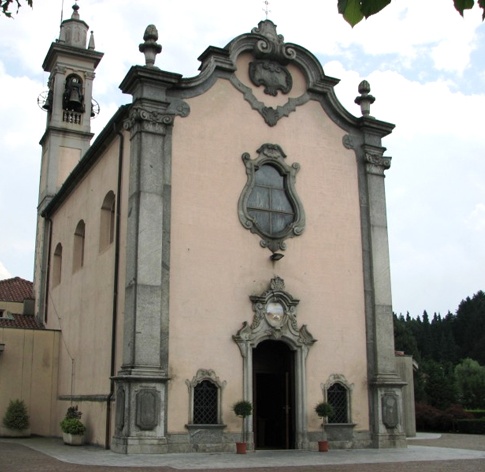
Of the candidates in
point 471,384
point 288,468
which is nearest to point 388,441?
point 288,468

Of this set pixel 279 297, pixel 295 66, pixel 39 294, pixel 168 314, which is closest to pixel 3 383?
pixel 39 294

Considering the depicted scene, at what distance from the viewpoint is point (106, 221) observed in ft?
62.4

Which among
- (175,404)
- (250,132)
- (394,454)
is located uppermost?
(250,132)

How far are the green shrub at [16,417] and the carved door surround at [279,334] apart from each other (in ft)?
29.4

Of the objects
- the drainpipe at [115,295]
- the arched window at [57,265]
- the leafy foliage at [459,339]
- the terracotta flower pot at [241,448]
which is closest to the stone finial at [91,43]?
the arched window at [57,265]

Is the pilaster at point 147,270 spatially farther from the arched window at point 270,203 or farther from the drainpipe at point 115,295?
the arched window at point 270,203

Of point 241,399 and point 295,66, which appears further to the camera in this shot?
point 295,66

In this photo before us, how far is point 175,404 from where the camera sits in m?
15.2

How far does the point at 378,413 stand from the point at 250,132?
815 cm

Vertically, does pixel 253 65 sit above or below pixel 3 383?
above

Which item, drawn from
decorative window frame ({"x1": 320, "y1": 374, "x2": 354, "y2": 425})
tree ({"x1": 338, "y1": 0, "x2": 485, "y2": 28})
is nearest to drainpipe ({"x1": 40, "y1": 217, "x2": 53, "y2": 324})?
decorative window frame ({"x1": 320, "y1": 374, "x2": 354, "y2": 425})

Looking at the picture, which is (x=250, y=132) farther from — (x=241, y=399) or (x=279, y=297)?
(x=241, y=399)

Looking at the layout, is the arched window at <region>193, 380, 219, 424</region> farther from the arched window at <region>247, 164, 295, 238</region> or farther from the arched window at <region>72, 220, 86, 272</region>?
the arched window at <region>72, 220, 86, 272</region>

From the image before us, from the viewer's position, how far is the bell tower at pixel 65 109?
1109 inches
